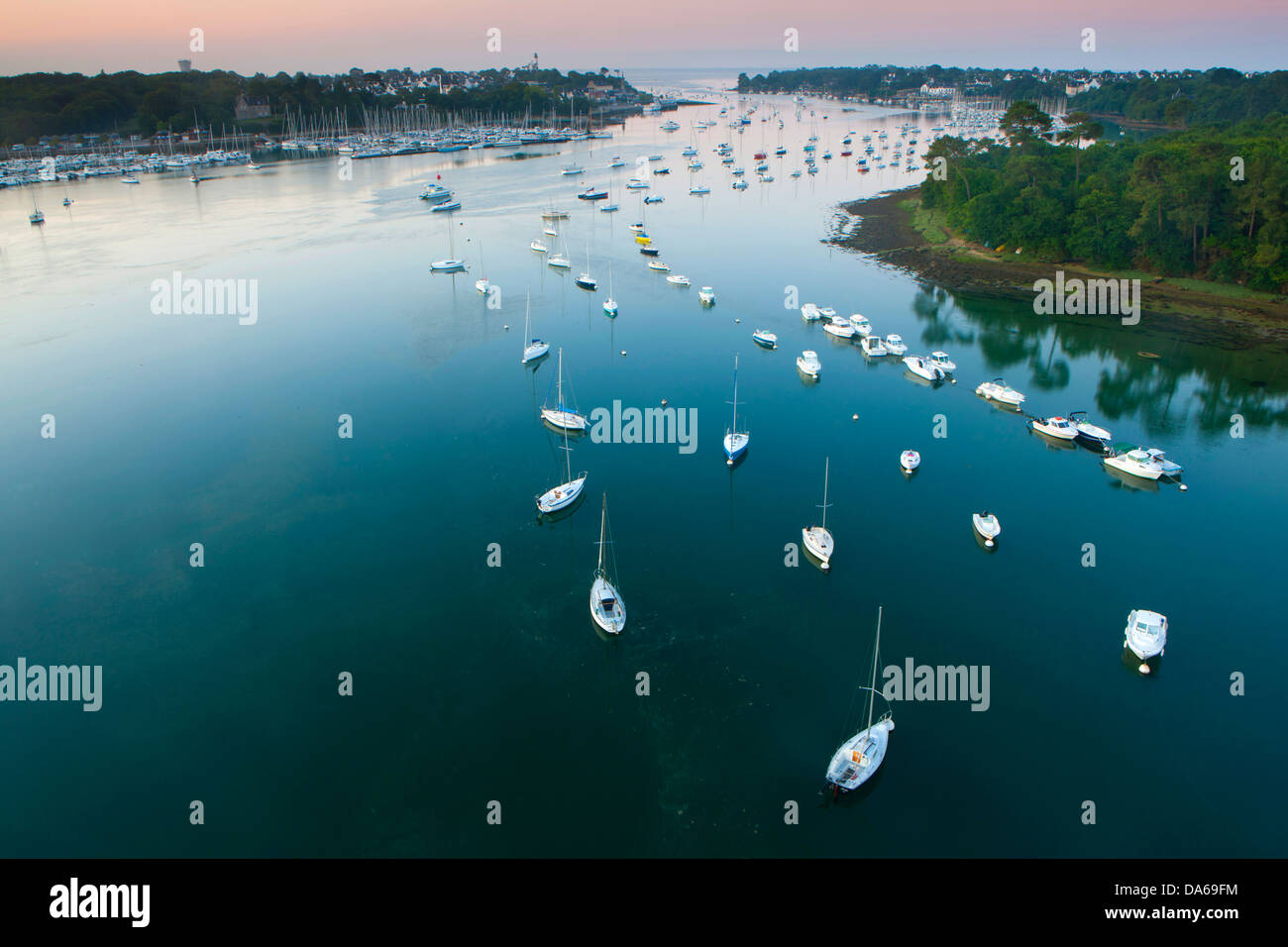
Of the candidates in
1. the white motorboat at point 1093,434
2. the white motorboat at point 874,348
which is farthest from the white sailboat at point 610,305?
the white motorboat at point 1093,434

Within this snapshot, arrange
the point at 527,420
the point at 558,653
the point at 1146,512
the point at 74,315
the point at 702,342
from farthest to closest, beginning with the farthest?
the point at 74,315 < the point at 702,342 < the point at 527,420 < the point at 1146,512 < the point at 558,653

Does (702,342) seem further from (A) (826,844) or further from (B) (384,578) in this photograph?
(A) (826,844)

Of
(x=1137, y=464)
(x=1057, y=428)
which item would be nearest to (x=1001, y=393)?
(x=1057, y=428)

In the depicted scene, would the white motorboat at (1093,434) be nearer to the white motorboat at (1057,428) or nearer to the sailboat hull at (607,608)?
the white motorboat at (1057,428)

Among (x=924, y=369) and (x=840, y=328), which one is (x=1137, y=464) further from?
(x=840, y=328)

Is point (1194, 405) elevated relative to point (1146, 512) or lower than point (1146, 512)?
elevated
